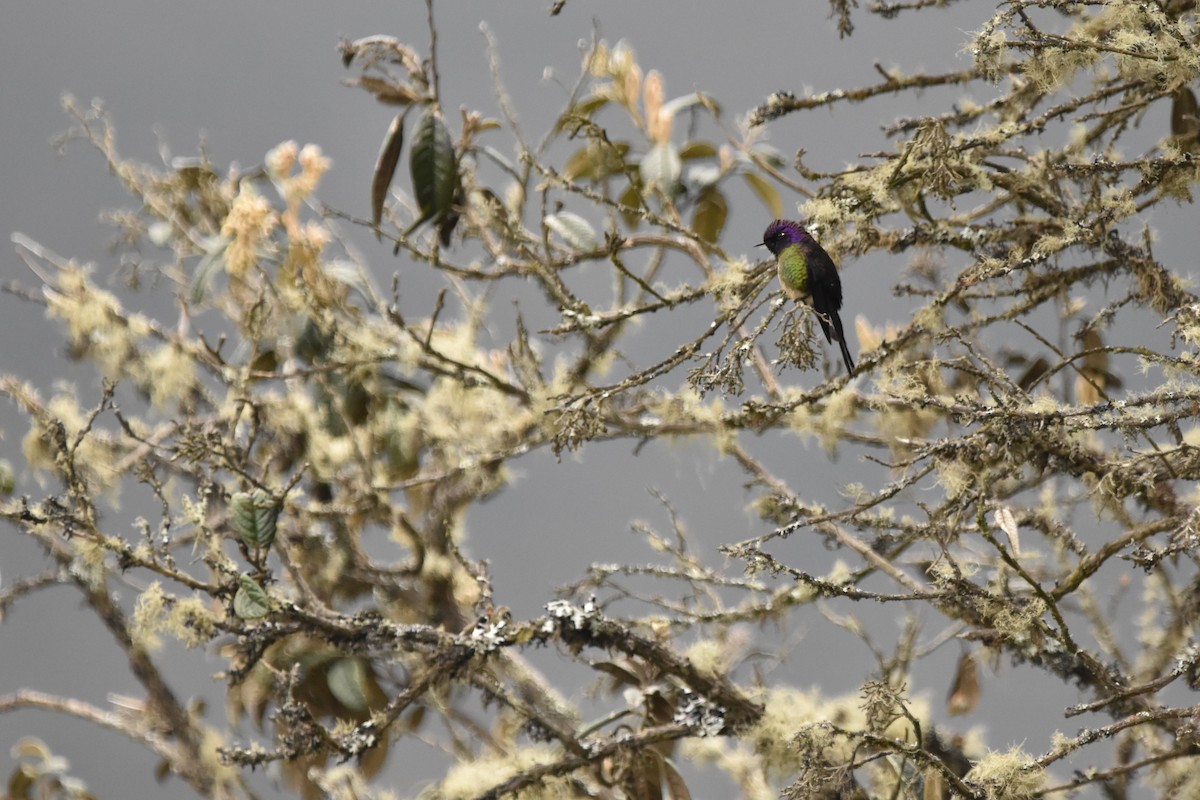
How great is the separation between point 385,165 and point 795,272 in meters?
0.70

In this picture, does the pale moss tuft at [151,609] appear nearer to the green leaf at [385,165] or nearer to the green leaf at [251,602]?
the green leaf at [251,602]

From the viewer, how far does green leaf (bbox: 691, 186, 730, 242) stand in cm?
194

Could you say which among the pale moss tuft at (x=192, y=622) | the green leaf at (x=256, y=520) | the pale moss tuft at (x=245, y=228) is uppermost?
the pale moss tuft at (x=245, y=228)

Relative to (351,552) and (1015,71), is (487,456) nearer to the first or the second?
(351,552)

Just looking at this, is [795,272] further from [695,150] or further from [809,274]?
[695,150]

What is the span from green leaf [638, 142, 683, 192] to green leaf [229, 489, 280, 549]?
2.30 feet

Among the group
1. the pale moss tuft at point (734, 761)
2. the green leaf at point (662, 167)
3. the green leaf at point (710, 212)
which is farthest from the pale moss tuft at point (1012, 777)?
the green leaf at point (710, 212)

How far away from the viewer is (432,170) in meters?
1.59

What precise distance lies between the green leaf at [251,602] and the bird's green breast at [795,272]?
60 centimetres

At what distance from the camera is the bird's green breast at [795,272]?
1086 mm

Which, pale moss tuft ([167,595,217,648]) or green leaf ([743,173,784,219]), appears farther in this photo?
green leaf ([743,173,784,219])

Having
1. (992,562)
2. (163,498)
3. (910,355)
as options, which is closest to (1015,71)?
(910,355)

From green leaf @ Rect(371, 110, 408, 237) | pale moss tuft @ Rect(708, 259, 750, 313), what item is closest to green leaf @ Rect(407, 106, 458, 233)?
green leaf @ Rect(371, 110, 408, 237)

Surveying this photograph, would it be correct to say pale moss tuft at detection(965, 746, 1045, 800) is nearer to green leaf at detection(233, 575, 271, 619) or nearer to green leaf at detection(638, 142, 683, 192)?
green leaf at detection(233, 575, 271, 619)
